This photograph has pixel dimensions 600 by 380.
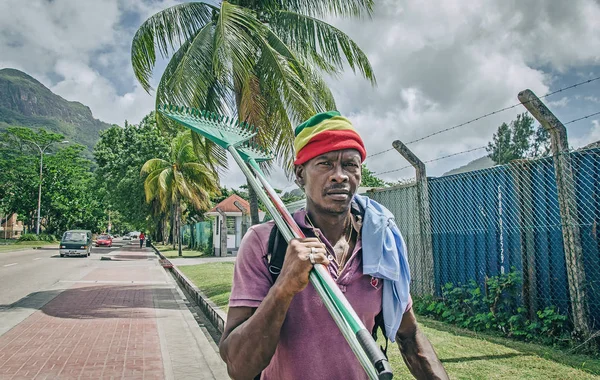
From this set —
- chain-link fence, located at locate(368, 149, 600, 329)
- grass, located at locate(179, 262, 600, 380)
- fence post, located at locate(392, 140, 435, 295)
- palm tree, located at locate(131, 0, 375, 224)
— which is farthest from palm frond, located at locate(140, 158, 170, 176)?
grass, located at locate(179, 262, 600, 380)

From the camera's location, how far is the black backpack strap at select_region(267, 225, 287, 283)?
5.02 ft

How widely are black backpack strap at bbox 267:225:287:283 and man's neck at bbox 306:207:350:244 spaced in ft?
0.61

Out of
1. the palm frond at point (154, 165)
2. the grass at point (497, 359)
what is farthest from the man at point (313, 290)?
the palm frond at point (154, 165)

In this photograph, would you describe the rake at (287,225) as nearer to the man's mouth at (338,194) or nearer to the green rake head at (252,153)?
the green rake head at (252,153)

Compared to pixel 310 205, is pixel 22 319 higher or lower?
lower

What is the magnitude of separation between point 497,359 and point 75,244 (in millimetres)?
25959

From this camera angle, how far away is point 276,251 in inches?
61.5

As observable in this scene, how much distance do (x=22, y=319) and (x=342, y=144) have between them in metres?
8.94

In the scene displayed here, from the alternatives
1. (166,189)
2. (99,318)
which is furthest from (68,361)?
(166,189)

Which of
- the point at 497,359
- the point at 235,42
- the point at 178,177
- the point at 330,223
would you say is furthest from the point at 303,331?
the point at 178,177

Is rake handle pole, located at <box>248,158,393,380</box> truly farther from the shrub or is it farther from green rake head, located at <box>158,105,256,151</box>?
the shrub

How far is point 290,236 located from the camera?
5.01 ft

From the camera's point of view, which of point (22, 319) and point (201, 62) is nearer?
point (22, 319)

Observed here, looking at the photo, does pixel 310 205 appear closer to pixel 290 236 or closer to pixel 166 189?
pixel 290 236
